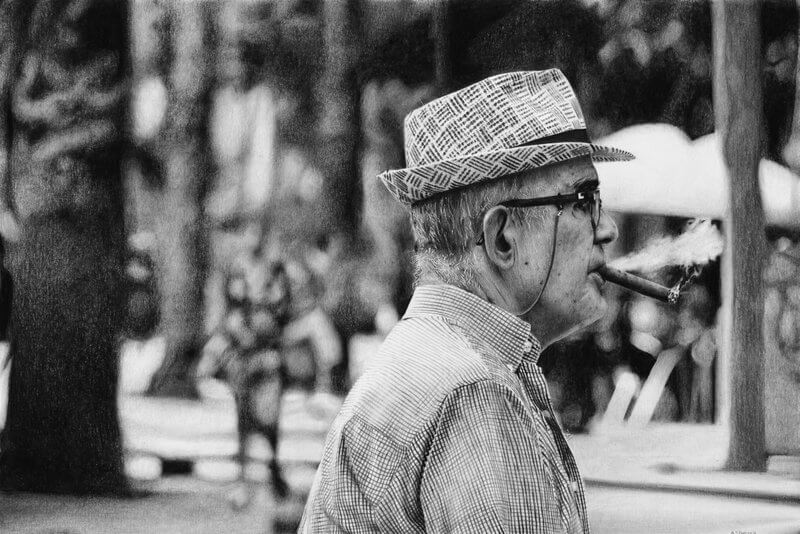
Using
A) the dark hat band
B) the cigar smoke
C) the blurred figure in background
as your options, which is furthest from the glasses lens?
the blurred figure in background

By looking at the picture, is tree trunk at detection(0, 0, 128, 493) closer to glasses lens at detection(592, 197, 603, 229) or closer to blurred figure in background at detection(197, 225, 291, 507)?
blurred figure in background at detection(197, 225, 291, 507)

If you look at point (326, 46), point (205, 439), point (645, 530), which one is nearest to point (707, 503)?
point (645, 530)

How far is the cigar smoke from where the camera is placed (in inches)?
140

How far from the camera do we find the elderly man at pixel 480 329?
1186mm

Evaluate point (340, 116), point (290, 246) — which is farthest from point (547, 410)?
point (340, 116)

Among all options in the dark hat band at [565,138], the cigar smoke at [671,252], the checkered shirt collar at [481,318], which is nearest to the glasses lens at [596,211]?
the dark hat band at [565,138]

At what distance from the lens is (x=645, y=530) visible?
11.6ft

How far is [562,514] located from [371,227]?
7.88ft

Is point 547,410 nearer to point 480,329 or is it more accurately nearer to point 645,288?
point 480,329

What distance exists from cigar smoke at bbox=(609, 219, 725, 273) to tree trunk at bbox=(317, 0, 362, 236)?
1.10 m

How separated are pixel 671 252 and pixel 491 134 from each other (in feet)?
8.13

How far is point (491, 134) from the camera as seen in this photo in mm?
1453

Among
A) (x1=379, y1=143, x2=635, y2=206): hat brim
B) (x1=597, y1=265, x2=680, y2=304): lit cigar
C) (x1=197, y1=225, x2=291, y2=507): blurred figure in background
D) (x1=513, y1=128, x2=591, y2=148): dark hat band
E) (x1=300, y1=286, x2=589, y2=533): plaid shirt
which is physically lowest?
(x1=197, y1=225, x2=291, y2=507): blurred figure in background

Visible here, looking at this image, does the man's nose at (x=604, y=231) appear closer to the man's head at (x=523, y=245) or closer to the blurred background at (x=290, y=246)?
the man's head at (x=523, y=245)
